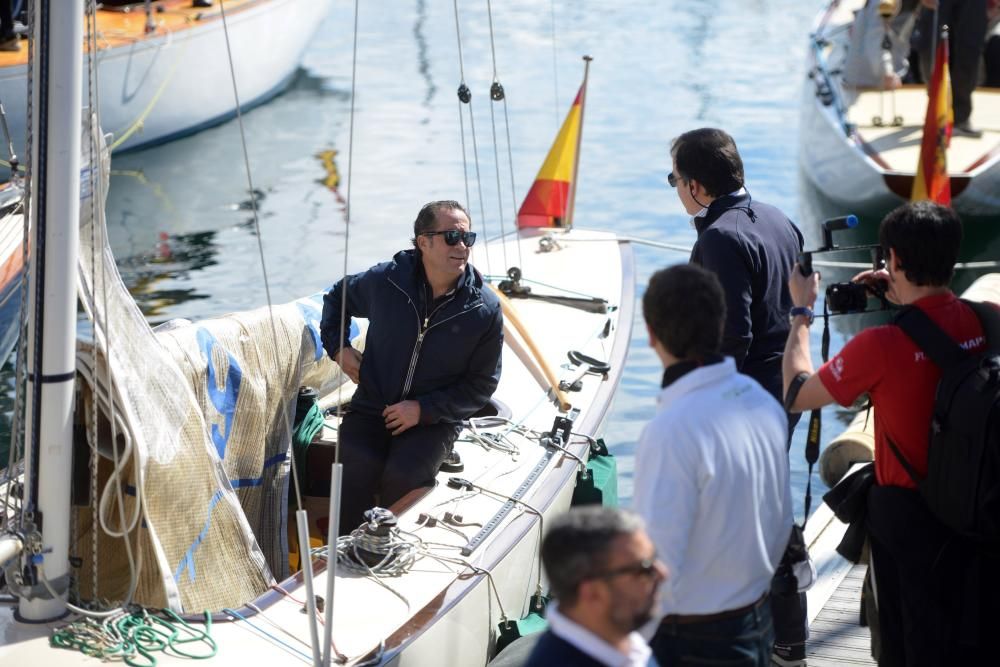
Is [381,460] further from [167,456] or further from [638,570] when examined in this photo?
[638,570]

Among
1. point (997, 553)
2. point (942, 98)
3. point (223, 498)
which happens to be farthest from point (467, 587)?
point (942, 98)

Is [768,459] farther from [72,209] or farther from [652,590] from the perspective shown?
[72,209]

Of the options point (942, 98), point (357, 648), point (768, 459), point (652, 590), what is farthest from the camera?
point (942, 98)

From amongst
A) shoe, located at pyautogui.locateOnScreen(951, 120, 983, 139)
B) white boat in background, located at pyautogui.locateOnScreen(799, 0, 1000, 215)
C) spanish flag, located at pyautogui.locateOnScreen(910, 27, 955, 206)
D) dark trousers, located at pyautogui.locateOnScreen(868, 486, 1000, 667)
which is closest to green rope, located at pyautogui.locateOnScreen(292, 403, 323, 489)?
dark trousers, located at pyautogui.locateOnScreen(868, 486, 1000, 667)

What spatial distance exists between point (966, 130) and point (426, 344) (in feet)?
27.6

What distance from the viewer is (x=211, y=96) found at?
55.6 ft

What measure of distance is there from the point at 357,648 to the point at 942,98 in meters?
7.28

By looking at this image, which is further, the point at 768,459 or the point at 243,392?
the point at 243,392

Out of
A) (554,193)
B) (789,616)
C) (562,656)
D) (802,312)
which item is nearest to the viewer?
(562,656)

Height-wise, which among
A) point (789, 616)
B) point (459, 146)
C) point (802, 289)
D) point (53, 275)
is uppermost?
point (53, 275)

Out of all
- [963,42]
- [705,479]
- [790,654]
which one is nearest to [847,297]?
[790,654]

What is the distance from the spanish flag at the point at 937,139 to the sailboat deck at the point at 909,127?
35.8 inches

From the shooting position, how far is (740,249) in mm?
3584

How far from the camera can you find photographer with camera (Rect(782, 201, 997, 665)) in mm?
2816
